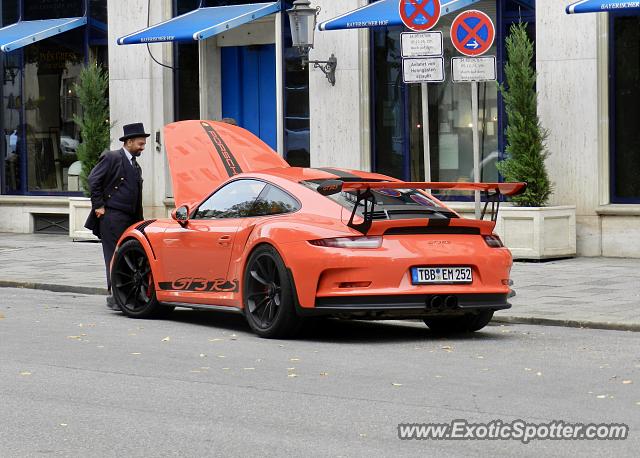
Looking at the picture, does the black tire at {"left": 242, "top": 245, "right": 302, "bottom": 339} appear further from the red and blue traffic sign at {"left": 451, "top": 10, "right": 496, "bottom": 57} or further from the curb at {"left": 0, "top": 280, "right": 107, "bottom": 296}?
the curb at {"left": 0, "top": 280, "right": 107, "bottom": 296}

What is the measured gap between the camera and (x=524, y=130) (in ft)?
60.2

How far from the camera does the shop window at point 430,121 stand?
19719mm

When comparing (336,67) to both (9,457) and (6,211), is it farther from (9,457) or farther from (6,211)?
(9,457)

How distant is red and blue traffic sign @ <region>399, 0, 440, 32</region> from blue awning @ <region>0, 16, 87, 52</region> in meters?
10.4

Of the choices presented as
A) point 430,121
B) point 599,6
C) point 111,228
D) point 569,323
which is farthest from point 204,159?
point 430,121

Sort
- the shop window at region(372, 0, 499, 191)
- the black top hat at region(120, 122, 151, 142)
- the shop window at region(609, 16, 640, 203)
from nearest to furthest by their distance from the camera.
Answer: the black top hat at region(120, 122, 151, 142) → the shop window at region(609, 16, 640, 203) → the shop window at region(372, 0, 499, 191)

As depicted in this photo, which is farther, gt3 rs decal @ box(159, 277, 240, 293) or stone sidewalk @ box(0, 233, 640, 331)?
stone sidewalk @ box(0, 233, 640, 331)

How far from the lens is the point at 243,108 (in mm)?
22719

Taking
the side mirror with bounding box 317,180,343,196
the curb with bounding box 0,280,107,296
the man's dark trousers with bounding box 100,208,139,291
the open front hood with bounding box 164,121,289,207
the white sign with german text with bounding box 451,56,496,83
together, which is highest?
the white sign with german text with bounding box 451,56,496,83

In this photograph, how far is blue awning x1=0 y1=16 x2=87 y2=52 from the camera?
23.2 m

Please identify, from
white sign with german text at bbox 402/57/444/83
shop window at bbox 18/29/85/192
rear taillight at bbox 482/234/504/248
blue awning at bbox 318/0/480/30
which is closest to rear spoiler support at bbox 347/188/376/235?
rear taillight at bbox 482/234/504/248

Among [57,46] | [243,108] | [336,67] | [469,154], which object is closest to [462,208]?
[469,154]

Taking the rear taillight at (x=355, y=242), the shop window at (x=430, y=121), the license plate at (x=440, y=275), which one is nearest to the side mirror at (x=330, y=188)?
the rear taillight at (x=355, y=242)

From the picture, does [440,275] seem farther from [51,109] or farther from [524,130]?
[51,109]
